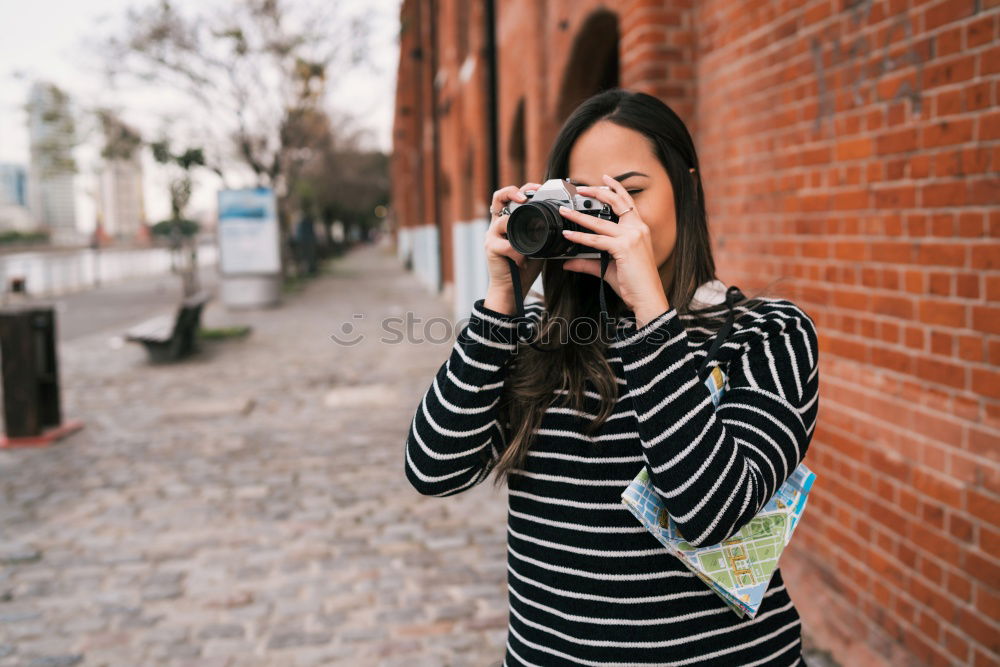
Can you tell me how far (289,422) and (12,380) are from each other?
7.69 feet

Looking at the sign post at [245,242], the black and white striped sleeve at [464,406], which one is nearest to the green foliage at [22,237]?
the sign post at [245,242]

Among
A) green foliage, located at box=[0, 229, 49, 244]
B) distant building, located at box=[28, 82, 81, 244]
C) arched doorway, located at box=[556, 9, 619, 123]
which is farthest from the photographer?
green foliage, located at box=[0, 229, 49, 244]

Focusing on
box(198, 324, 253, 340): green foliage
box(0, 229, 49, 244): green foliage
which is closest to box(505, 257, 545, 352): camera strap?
box(198, 324, 253, 340): green foliage

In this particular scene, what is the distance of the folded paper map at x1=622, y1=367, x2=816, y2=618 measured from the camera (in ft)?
4.46

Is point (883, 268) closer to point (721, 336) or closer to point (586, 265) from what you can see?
point (721, 336)

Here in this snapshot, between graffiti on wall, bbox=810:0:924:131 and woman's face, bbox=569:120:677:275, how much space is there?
5.37ft

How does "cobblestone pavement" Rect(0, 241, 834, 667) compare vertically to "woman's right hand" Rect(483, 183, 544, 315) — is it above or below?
below

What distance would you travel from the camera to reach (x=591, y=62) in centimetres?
686

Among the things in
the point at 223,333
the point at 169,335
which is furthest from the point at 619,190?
the point at 223,333

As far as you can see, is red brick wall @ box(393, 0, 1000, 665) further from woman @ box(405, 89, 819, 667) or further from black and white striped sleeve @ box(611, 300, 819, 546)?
black and white striped sleeve @ box(611, 300, 819, 546)

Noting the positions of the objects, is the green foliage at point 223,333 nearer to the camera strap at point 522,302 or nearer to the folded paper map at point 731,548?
the camera strap at point 522,302

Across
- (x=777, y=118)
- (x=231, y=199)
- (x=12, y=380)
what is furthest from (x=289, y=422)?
(x=231, y=199)

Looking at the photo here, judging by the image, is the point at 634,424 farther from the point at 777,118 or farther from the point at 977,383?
the point at 777,118

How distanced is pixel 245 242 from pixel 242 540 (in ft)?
47.4
